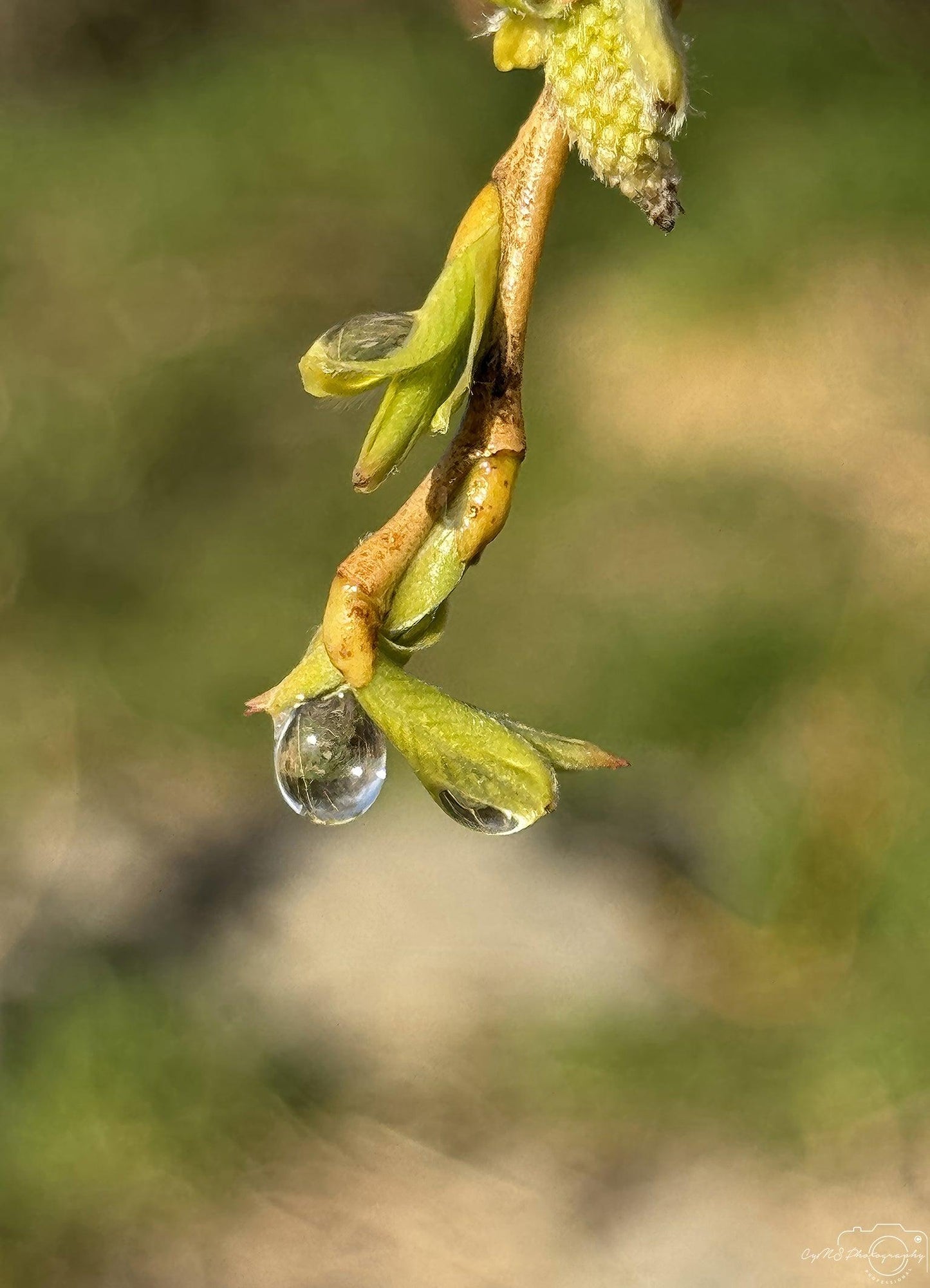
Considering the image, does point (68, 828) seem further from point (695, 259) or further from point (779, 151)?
point (779, 151)

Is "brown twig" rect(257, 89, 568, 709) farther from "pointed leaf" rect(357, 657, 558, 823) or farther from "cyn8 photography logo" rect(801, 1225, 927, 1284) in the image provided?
"cyn8 photography logo" rect(801, 1225, 927, 1284)

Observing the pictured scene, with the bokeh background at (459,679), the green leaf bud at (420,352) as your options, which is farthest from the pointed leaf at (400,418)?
the bokeh background at (459,679)

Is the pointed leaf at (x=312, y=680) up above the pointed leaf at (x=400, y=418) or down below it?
below

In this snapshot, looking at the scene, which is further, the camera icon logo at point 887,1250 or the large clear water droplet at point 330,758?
the camera icon logo at point 887,1250

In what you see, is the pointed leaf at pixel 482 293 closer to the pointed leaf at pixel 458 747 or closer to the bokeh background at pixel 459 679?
the pointed leaf at pixel 458 747

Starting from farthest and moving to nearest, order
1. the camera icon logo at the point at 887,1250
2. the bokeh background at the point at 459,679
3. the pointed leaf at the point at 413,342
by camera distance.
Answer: the bokeh background at the point at 459,679 → the camera icon logo at the point at 887,1250 → the pointed leaf at the point at 413,342

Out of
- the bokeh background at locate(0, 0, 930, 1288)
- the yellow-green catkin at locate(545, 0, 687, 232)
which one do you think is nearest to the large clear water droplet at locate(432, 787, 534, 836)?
the yellow-green catkin at locate(545, 0, 687, 232)

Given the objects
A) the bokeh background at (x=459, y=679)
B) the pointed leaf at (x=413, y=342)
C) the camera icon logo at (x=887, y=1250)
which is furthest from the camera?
the bokeh background at (x=459, y=679)
